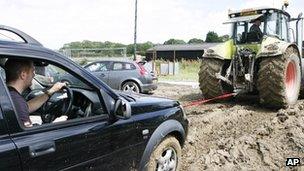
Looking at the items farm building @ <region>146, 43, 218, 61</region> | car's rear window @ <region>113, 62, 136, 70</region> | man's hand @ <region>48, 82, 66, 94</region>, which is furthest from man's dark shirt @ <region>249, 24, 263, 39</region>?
farm building @ <region>146, 43, 218, 61</region>

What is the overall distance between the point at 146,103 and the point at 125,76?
11.0 meters

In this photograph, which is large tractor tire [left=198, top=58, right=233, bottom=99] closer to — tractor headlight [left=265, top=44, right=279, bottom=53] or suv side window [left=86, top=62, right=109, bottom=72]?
tractor headlight [left=265, top=44, right=279, bottom=53]

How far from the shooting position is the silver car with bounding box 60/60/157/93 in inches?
616

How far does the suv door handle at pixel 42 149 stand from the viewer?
3.28m

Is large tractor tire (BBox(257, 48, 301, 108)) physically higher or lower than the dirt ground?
higher

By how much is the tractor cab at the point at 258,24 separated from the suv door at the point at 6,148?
28.1 ft

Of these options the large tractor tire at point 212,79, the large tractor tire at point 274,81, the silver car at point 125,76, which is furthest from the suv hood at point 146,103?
the silver car at point 125,76

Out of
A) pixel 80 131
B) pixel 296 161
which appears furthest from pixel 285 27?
pixel 80 131

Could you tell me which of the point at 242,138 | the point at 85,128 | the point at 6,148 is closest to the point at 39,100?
the point at 85,128

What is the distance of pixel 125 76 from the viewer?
15.7 m

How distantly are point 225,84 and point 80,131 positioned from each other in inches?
300

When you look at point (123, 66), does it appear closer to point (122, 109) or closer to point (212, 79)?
point (212, 79)

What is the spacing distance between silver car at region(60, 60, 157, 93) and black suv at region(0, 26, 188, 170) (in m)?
10.3

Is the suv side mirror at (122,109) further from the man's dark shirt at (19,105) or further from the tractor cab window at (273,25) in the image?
the tractor cab window at (273,25)
